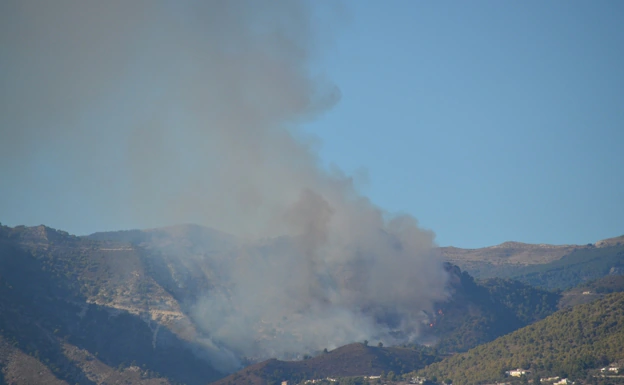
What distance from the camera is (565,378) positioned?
197250mm

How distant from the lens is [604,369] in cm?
19462

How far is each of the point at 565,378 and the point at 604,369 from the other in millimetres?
8008
